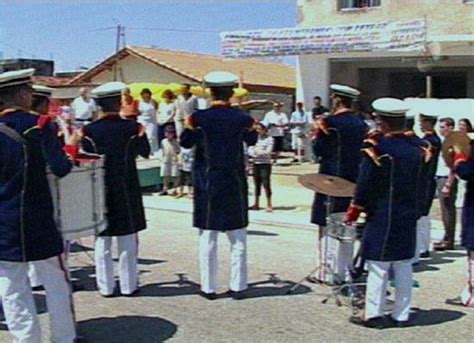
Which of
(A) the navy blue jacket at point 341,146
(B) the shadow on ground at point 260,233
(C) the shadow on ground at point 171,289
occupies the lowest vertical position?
(B) the shadow on ground at point 260,233

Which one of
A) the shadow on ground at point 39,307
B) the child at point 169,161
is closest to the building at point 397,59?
the child at point 169,161

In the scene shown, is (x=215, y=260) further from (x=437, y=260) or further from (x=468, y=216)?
(x=437, y=260)

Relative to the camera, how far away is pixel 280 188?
654 inches

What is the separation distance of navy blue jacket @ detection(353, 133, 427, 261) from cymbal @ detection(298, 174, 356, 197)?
66cm

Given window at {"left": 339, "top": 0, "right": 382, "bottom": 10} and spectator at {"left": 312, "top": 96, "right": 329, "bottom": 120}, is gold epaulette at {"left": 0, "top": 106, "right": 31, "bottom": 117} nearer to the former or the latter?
spectator at {"left": 312, "top": 96, "right": 329, "bottom": 120}

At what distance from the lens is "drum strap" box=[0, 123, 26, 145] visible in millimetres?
5121

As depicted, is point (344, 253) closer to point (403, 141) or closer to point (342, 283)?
point (342, 283)

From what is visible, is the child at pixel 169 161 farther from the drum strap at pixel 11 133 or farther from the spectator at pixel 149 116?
the drum strap at pixel 11 133

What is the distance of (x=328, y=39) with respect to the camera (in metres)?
20.1

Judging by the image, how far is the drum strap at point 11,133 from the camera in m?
5.12

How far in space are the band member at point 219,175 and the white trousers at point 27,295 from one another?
6.66 feet

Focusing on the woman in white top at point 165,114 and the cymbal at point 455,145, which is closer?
the cymbal at point 455,145

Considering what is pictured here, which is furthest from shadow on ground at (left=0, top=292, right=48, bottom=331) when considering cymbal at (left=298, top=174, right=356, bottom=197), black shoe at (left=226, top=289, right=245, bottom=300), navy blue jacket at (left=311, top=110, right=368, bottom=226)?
navy blue jacket at (left=311, top=110, right=368, bottom=226)

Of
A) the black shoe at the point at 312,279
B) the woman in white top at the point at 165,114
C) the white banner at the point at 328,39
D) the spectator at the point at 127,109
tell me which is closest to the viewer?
the spectator at the point at 127,109
